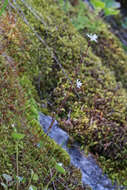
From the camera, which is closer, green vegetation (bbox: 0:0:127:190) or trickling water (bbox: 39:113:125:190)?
green vegetation (bbox: 0:0:127:190)

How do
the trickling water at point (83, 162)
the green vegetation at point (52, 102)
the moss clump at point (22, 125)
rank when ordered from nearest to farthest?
the moss clump at point (22, 125)
the green vegetation at point (52, 102)
the trickling water at point (83, 162)

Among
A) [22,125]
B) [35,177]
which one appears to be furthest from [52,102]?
[35,177]

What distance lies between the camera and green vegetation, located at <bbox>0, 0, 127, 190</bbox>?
1906mm

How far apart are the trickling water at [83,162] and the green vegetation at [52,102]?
87mm

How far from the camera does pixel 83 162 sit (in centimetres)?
245

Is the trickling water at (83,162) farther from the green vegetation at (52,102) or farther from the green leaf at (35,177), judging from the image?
the green leaf at (35,177)

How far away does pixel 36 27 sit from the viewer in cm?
319

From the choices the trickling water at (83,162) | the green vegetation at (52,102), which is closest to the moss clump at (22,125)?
the green vegetation at (52,102)

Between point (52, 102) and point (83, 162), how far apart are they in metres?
0.78

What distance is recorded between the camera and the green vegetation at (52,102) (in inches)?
75.0

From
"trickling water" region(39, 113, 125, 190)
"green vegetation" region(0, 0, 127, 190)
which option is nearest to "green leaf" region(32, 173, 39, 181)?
"green vegetation" region(0, 0, 127, 190)

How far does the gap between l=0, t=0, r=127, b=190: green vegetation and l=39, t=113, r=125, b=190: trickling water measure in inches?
3.4

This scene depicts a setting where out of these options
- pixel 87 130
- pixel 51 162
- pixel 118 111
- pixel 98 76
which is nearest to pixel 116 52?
pixel 98 76

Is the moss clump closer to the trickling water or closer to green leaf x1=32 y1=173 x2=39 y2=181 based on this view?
green leaf x1=32 y1=173 x2=39 y2=181
